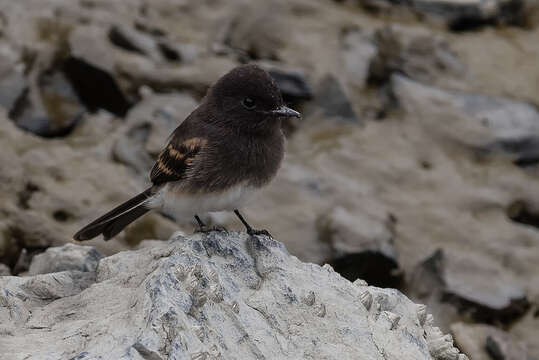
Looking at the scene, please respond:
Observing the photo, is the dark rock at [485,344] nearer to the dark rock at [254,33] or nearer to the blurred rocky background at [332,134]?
the blurred rocky background at [332,134]

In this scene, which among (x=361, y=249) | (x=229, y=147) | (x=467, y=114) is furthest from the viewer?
(x=467, y=114)

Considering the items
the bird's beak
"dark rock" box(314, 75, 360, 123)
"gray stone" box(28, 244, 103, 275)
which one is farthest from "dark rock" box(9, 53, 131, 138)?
the bird's beak

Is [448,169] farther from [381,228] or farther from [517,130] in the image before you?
[381,228]

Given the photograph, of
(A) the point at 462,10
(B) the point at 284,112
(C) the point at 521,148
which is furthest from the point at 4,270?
(A) the point at 462,10

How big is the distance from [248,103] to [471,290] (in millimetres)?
3551

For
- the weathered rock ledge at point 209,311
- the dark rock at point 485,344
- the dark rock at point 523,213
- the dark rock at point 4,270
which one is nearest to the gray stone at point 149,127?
the dark rock at point 4,270

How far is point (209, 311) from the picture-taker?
4711 mm

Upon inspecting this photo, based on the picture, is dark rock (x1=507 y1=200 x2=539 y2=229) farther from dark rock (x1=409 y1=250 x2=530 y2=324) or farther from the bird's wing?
the bird's wing

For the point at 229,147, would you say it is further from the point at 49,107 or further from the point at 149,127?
the point at 49,107

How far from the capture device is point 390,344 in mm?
5176

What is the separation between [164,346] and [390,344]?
1.58 metres

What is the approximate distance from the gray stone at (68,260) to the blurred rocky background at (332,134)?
0.79 metres

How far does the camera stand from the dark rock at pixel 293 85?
10.5m

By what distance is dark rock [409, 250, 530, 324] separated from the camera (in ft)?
27.3
